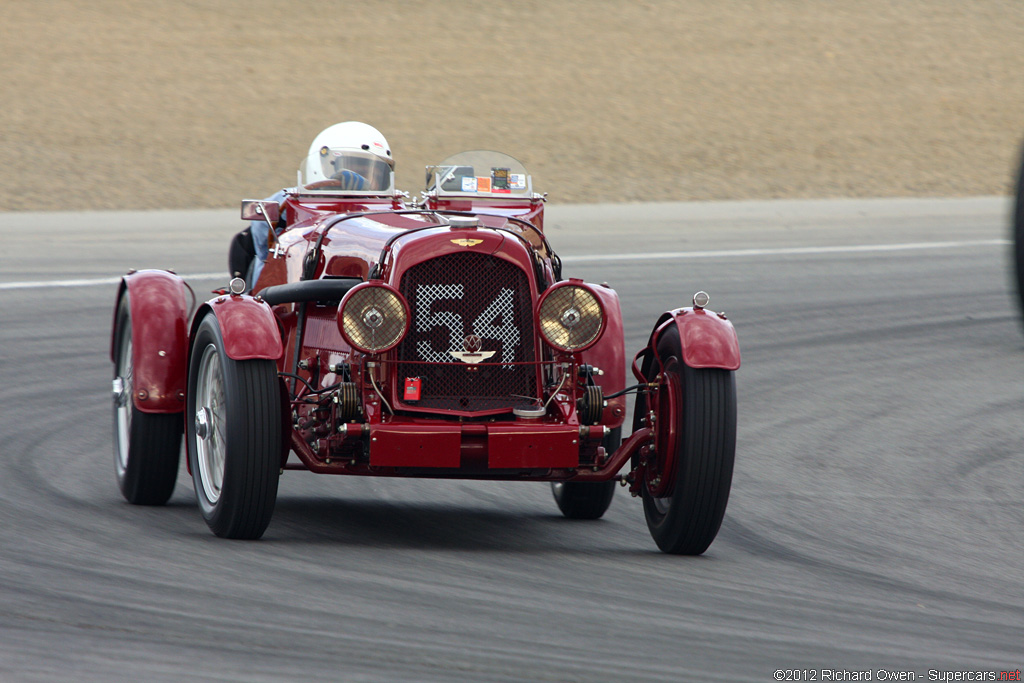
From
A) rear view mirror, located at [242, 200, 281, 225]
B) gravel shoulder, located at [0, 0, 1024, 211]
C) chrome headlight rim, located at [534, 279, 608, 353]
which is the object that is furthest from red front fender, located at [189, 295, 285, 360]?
gravel shoulder, located at [0, 0, 1024, 211]

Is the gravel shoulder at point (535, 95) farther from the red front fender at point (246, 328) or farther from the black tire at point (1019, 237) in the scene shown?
the black tire at point (1019, 237)

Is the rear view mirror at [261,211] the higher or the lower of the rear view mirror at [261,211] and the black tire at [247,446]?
the higher

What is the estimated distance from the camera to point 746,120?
3127 cm

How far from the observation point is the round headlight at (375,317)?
6.27m

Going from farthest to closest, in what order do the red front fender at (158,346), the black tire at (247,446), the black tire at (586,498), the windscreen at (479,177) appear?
the windscreen at (479,177), the black tire at (586,498), the red front fender at (158,346), the black tire at (247,446)

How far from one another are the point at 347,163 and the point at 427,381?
2308mm

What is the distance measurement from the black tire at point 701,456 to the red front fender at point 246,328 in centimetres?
169

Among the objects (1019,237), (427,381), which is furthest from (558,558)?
(1019,237)

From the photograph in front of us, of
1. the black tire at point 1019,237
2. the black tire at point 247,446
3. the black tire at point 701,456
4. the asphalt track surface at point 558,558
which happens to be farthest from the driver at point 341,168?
the black tire at point 1019,237

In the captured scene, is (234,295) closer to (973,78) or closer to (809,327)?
(809,327)

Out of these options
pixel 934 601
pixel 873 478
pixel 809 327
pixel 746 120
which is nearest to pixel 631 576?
pixel 934 601

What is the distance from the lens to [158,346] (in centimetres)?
693

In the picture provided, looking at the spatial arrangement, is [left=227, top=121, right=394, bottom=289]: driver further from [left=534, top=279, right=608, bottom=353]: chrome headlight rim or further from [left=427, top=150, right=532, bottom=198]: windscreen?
[left=534, top=279, right=608, bottom=353]: chrome headlight rim

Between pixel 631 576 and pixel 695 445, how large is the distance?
1.99ft
